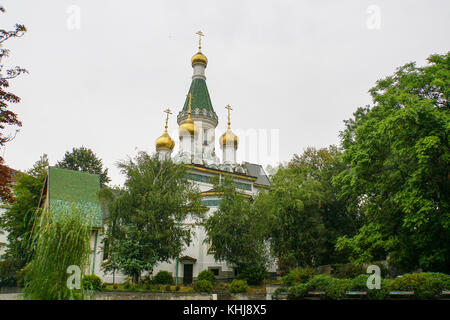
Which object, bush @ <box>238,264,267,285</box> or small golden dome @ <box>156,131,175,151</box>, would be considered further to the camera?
small golden dome @ <box>156,131,175,151</box>

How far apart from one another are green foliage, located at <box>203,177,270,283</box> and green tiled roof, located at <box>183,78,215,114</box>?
66.8 ft

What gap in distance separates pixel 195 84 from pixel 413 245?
106 ft

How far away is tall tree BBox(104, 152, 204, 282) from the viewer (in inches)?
835

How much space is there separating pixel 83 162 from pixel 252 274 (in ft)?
109

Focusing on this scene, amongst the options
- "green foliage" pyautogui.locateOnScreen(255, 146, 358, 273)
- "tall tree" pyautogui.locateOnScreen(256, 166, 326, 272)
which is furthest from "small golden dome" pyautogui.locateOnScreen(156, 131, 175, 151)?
"tall tree" pyautogui.locateOnScreen(256, 166, 326, 272)

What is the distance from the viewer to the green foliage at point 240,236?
78.1ft

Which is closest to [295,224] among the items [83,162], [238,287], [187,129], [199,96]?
[238,287]

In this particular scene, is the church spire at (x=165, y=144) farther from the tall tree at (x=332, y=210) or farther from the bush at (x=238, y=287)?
the bush at (x=238, y=287)

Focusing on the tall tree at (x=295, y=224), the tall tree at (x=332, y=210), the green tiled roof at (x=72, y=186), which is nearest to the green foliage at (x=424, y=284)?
the tall tree at (x=295, y=224)

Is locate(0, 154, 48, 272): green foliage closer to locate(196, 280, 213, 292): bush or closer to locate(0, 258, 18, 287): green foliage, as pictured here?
locate(0, 258, 18, 287): green foliage

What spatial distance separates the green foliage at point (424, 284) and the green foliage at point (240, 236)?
10.6 metres

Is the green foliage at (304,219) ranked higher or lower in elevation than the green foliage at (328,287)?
higher

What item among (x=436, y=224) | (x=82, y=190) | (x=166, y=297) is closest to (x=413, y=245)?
(x=436, y=224)

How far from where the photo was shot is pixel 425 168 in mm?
16719
